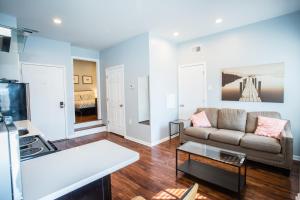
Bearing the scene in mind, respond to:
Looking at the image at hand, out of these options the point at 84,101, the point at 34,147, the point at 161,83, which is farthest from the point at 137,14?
the point at 84,101

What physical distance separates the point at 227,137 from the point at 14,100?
4.03 m

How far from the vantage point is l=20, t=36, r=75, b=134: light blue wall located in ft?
12.8

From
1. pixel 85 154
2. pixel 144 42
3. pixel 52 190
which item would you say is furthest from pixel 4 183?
pixel 144 42

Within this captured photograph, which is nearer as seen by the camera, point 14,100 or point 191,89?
point 14,100

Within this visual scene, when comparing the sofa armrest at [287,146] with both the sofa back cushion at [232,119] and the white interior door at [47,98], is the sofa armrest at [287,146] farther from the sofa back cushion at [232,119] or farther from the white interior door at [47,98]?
the white interior door at [47,98]

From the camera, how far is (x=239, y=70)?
3.65 meters

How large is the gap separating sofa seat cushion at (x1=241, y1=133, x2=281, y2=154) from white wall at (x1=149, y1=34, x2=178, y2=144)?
1.90 meters

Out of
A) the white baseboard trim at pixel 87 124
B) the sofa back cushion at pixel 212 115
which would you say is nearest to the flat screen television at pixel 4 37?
the sofa back cushion at pixel 212 115

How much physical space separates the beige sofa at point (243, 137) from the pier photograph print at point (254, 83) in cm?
34

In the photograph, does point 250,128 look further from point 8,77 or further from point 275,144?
point 8,77

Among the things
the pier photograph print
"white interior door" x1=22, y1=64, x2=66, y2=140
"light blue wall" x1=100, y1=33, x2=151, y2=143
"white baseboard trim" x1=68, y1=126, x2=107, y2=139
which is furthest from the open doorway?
the pier photograph print

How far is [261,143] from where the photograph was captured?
8.80ft

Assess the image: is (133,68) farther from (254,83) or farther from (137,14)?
(254,83)

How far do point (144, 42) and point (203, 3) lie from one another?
1.66m
